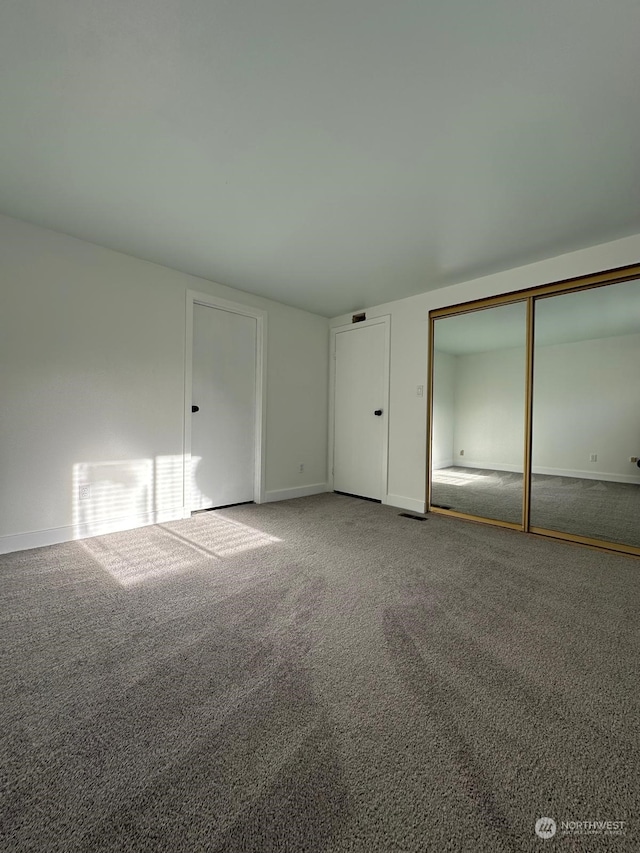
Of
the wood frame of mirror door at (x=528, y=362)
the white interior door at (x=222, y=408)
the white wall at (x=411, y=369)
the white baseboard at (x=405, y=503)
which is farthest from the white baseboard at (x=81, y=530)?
the wood frame of mirror door at (x=528, y=362)

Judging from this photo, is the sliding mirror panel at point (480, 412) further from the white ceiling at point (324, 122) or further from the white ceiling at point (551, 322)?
the white ceiling at point (324, 122)

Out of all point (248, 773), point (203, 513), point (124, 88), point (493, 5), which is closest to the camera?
point (248, 773)

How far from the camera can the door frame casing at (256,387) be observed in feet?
12.1

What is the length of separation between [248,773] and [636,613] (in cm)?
213

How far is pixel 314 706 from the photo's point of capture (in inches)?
51.8

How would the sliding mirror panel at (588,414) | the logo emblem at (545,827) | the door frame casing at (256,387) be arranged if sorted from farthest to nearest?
1. the door frame casing at (256,387)
2. the sliding mirror panel at (588,414)
3. the logo emblem at (545,827)

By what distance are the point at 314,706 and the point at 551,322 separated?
3.52 m

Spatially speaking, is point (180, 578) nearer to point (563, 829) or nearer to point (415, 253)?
point (563, 829)

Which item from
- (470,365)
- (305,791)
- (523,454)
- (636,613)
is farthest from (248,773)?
(470,365)

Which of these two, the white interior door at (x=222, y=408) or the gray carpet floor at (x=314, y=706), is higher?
the white interior door at (x=222, y=408)

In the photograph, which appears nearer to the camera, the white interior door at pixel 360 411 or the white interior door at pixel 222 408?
the white interior door at pixel 222 408

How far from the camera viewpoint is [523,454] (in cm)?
346

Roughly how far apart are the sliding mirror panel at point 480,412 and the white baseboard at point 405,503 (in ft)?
0.51

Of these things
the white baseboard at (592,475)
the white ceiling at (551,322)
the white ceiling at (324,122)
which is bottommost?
the white baseboard at (592,475)
